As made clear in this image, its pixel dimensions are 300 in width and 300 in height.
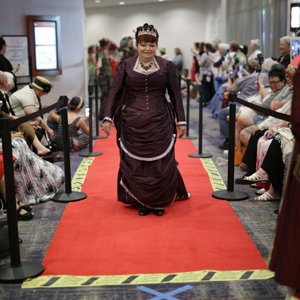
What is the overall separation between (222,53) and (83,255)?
9.05m

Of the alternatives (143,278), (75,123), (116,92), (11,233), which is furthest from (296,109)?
(75,123)

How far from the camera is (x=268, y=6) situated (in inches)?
465

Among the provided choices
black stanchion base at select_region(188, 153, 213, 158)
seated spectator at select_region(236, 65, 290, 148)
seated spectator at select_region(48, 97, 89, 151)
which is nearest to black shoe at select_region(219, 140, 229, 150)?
black stanchion base at select_region(188, 153, 213, 158)

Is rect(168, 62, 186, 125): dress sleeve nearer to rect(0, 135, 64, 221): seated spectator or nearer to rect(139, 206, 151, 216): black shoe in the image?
rect(139, 206, 151, 216): black shoe

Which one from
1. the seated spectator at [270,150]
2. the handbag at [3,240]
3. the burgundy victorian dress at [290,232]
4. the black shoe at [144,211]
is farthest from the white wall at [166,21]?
the burgundy victorian dress at [290,232]

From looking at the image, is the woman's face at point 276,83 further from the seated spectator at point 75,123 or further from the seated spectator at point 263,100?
the seated spectator at point 75,123

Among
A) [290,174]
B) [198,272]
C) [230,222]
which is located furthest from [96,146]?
[290,174]

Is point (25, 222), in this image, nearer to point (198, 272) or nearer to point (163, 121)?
point (163, 121)

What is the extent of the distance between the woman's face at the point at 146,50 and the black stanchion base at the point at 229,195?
1433mm

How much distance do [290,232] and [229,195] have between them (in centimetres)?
269

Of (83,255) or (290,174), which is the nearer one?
(290,174)

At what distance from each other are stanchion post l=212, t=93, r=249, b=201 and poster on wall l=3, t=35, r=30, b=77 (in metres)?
5.27

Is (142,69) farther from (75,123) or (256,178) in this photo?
(75,123)

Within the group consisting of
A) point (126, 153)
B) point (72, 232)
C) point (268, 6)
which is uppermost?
point (268, 6)
